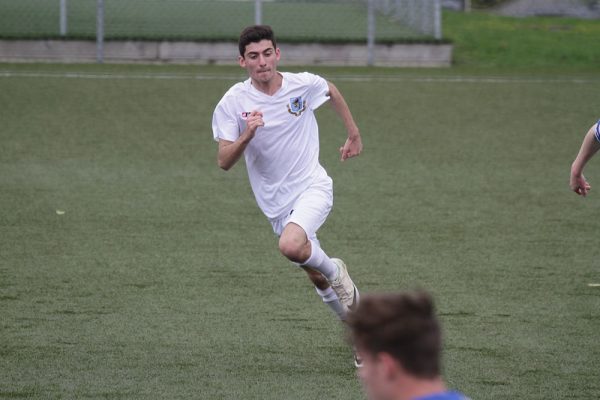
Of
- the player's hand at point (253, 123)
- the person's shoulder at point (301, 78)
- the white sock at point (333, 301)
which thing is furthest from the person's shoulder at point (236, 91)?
the white sock at point (333, 301)

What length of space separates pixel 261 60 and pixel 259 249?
2.52 m

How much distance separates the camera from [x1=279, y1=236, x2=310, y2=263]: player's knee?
603 cm

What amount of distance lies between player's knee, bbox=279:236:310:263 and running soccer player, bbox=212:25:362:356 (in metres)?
0.16

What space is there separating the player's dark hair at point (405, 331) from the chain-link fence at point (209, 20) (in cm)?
1696

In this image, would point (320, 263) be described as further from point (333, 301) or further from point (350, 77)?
point (350, 77)

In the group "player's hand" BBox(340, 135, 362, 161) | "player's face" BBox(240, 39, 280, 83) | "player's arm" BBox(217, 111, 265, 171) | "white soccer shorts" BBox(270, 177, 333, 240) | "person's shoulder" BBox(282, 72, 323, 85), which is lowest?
"white soccer shorts" BBox(270, 177, 333, 240)

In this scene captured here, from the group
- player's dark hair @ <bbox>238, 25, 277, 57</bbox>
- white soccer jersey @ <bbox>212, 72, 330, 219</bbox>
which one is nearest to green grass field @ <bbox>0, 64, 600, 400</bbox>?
white soccer jersey @ <bbox>212, 72, 330, 219</bbox>

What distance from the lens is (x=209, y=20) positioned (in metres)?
22.0

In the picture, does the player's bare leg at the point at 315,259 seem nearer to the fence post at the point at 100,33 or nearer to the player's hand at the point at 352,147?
the player's hand at the point at 352,147

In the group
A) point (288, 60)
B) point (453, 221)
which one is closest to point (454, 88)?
point (288, 60)

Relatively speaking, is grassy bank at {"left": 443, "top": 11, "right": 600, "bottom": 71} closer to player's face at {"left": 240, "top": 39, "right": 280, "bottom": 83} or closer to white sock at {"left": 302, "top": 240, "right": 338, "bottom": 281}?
player's face at {"left": 240, "top": 39, "right": 280, "bottom": 83}

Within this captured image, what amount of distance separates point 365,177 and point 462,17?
14900mm

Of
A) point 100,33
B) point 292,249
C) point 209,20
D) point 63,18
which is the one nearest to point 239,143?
point 292,249

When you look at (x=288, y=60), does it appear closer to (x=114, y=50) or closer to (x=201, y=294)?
(x=114, y=50)
